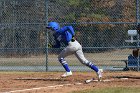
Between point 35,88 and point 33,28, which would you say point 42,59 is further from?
point 35,88

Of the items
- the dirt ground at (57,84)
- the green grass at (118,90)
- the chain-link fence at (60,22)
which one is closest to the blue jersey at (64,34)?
the dirt ground at (57,84)

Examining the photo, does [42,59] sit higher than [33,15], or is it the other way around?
[33,15]

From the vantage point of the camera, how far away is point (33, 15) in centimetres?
2389

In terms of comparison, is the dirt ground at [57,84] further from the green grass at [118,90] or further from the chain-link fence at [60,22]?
the chain-link fence at [60,22]

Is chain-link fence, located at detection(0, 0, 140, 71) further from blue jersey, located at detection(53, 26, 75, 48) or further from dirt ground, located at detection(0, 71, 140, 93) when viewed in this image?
dirt ground, located at detection(0, 71, 140, 93)

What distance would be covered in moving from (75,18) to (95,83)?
11089 millimetres

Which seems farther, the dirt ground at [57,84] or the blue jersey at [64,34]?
the blue jersey at [64,34]

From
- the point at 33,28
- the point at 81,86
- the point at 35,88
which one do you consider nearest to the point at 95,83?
the point at 81,86

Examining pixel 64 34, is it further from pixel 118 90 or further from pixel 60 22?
pixel 60 22

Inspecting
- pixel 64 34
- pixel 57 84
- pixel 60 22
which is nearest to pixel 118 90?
pixel 57 84

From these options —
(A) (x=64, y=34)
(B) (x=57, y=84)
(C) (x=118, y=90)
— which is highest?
(A) (x=64, y=34)

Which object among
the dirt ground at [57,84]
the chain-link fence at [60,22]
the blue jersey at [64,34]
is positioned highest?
the chain-link fence at [60,22]

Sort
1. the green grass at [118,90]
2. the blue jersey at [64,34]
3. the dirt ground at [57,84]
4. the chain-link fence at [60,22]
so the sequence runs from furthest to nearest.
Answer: the chain-link fence at [60,22] → the blue jersey at [64,34] → the dirt ground at [57,84] → the green grass at [118,90]

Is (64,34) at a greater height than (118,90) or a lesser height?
greater
